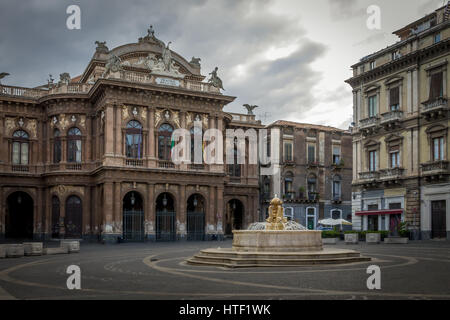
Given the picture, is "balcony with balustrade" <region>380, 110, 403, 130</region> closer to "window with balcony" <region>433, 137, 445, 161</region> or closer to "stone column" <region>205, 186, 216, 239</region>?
"window with balcony" <region>433, 137, 445, 161</region>

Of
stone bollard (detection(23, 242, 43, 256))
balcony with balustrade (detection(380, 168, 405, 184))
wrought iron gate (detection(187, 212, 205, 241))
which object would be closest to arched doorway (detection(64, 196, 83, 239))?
wrought iron gate (detection(187, 212, 205, 241))

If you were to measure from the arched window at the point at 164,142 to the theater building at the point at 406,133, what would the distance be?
1615 centimetres

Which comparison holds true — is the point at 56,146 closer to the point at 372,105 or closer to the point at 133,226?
the point at 133,226

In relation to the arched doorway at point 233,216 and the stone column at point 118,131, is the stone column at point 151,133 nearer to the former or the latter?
the stone column at point 118,131

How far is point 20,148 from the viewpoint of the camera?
4522cm

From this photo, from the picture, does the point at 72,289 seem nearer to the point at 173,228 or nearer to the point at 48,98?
the point at 173,228

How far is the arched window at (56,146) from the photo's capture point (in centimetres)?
4503

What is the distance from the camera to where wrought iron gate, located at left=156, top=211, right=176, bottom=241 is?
43062mm

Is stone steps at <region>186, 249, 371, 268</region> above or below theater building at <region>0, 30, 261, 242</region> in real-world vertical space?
below

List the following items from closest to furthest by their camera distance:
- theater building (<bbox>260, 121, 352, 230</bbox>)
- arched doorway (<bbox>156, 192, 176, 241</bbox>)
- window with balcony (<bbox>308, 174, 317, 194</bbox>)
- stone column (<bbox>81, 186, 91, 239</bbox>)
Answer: arched doorway (<bbox>156, 192, 176, 241</bbox>), stone column (<bbox>81, 186, 91, 239</bbox>), theater building (<bbox>260, 121, 352, 230</bbox>), window with balcony (<bbox>308, 174, 317, 194</bbox>)

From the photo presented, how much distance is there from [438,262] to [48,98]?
34963mm

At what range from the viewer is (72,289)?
13094 mm

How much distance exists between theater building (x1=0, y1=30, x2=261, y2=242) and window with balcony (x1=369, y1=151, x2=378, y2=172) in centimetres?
1261
